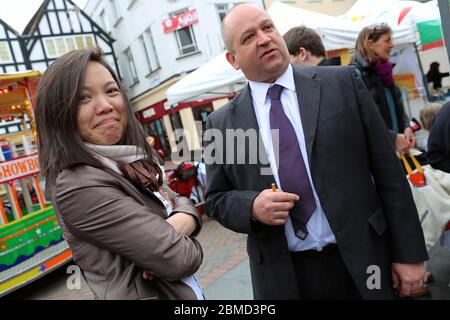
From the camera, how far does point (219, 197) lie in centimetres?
191

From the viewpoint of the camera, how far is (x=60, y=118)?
4.17 ft

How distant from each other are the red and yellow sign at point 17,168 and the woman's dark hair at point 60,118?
15.4 ft

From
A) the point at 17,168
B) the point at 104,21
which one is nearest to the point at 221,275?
the point at 17,168

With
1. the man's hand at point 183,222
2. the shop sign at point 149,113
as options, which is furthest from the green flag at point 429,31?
the shop sign at point 149,113

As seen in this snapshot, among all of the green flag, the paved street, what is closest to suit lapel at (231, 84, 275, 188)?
the paved street

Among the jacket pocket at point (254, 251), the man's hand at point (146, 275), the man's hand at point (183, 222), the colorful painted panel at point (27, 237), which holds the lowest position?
the colorful painted panel at point (27, 237)

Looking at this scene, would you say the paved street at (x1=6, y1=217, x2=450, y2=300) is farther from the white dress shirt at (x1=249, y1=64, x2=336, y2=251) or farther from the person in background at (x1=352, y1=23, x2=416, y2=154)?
the white dress shirt at (x1=249, y1=64, x2=336, y2=251)

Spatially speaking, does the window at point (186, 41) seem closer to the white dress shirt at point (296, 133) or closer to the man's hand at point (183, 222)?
the white dress shirt at point (296, 133)

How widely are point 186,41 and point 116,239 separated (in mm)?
18743

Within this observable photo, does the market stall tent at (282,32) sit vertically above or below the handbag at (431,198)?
above

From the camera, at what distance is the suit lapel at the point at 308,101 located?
164 centimetres

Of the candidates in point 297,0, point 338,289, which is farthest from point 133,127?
point 297,0

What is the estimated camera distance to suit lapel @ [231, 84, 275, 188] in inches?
68.7

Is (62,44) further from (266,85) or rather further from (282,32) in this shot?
(266,85)
